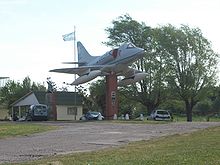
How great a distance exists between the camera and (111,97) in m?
53.1

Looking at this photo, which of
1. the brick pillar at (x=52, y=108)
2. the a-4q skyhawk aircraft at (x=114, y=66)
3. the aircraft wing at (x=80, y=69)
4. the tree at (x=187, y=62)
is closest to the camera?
the a-4q skyhawk aircraft at (x=114, y=66)

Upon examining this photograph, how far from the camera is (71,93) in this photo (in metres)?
77.1

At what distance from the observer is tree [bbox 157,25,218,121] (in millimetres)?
71875

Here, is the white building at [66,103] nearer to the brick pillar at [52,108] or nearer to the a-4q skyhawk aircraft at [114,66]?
the brick pillar at [52,108]

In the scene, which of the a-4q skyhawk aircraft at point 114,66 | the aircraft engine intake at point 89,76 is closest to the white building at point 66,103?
the a-4q skyhawk aircraft at point 114,66

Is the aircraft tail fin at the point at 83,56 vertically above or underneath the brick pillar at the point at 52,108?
above

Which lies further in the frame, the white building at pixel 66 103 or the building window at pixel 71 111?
the building window at pixel 71 111

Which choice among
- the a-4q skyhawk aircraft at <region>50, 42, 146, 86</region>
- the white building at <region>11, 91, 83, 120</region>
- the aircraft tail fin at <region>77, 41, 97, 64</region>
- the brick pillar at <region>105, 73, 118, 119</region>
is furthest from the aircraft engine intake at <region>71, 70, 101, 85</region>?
the white building at <region>11, 91, 83, 120</region>

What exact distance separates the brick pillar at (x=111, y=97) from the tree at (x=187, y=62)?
20.3m

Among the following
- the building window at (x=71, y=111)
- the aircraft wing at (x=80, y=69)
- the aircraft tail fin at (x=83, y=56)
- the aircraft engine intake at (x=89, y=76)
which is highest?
the aircraft tail fin at (x=83, y=56)

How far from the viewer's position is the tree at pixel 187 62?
71.9 metres

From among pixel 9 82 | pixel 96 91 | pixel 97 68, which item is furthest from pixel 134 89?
pixel 9 82

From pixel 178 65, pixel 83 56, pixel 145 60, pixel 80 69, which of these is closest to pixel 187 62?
pixel 178 65

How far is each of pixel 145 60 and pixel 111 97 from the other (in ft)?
68.6
